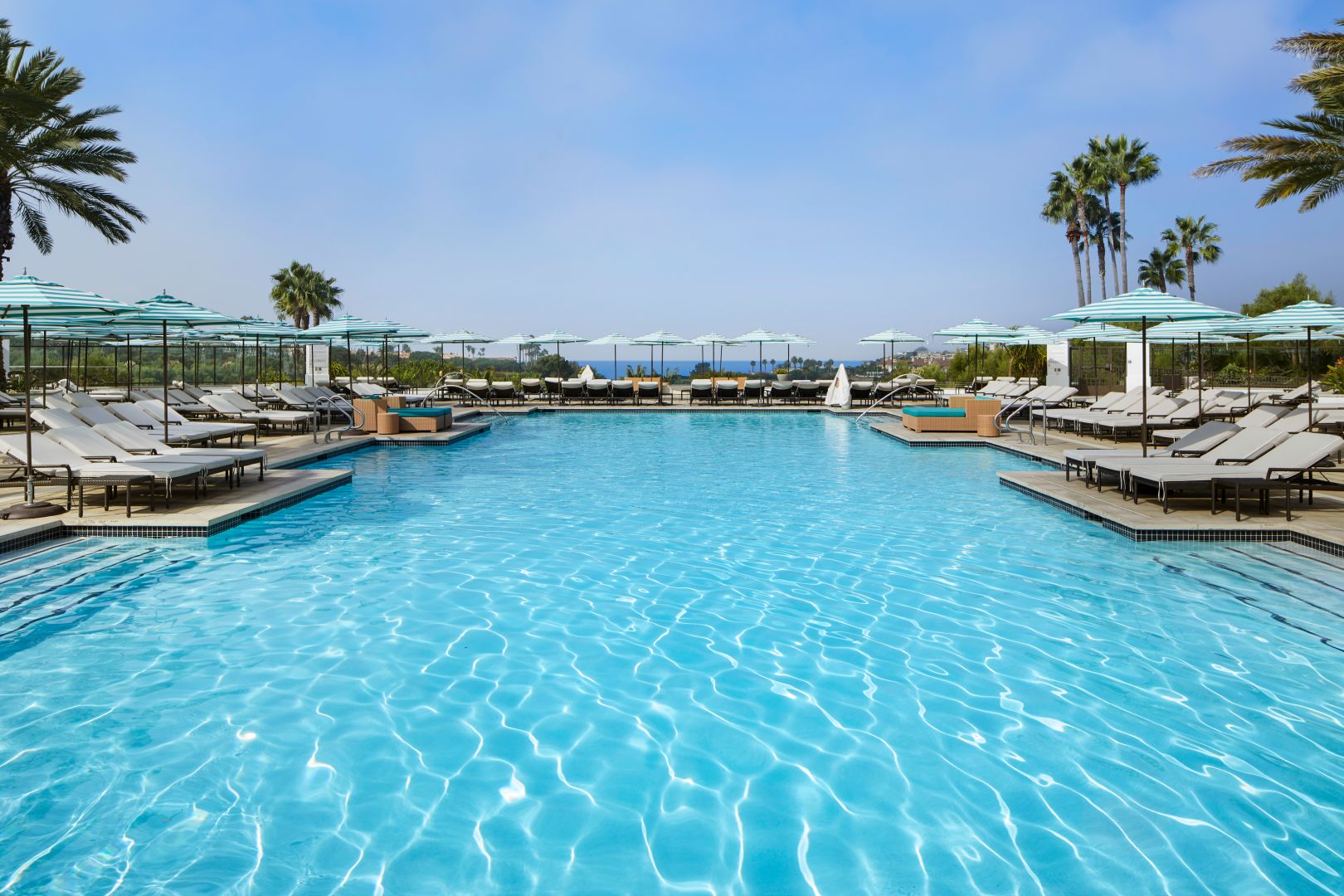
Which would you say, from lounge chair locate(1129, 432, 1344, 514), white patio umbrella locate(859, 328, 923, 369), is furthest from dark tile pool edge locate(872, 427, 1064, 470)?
white patio umbrella locate(859, 328, 923, 369)

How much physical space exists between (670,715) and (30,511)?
683 centimetres

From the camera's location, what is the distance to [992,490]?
10.1 metres

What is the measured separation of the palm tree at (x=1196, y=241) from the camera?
136 feet

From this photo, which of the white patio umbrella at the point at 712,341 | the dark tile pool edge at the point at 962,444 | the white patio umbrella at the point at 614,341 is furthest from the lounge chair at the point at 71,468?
the white patio umbrella at the point at 712,341

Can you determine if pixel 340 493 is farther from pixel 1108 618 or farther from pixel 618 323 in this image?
pixel 618 323

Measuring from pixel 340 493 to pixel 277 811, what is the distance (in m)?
7.26

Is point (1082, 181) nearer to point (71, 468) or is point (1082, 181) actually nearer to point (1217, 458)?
point (1217, 458)

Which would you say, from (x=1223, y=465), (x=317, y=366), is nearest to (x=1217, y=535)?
(x=1223, y=465)

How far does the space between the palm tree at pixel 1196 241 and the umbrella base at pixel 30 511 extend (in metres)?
47.2

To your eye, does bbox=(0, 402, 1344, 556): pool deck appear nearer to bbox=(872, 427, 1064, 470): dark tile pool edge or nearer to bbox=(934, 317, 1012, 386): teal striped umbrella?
bbox=(872, 427, 1064, 470): dark tile pool edge

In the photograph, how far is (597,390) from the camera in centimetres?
2367

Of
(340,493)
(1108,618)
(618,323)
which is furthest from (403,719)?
(618,323)

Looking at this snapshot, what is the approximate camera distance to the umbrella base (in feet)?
24.0

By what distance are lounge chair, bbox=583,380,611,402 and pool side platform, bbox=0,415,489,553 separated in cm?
1203
